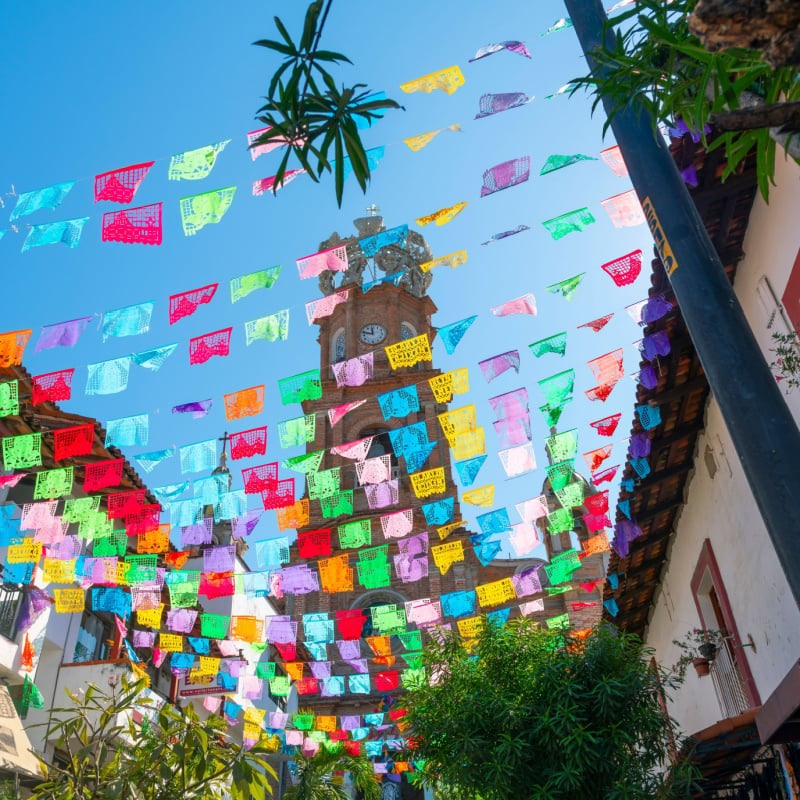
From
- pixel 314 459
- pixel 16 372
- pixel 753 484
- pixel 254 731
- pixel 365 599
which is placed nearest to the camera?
pixel 753 484

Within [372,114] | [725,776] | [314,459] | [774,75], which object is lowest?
[725,776]

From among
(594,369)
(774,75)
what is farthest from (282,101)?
(594,369)

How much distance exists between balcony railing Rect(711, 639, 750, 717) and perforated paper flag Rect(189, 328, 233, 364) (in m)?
7.74

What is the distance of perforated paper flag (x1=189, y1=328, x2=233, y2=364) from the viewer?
37.7ft

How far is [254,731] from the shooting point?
20922 mm

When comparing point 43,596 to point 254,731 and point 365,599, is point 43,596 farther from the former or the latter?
point 365,599

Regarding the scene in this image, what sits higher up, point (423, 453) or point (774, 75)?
point (423, 453)

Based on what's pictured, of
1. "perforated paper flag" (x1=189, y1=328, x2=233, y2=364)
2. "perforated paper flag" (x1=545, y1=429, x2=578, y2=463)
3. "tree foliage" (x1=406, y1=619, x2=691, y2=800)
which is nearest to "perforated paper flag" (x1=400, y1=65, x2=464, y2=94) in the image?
"perforated paper flag" (x1=189, y1=328, x2=233, y2=364)

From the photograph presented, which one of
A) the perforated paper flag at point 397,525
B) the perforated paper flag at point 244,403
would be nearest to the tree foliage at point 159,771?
the perforated paper flag at point 244,403

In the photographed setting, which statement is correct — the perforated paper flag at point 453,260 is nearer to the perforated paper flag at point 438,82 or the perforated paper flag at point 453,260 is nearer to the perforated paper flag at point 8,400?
the perforated paper flag at point 438,82

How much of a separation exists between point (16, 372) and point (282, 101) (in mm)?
11453

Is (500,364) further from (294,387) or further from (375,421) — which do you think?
(375,421)

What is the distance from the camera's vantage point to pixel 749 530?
27.5 feet

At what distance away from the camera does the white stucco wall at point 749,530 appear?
694 centimetres
